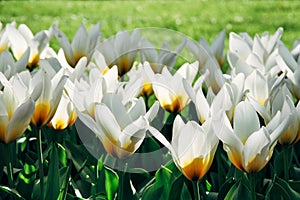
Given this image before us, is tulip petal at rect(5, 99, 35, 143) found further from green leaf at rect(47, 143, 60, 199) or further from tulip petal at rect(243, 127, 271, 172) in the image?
tulip petal at rect(243, 127, 271, 172)

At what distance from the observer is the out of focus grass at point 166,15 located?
7340 mm

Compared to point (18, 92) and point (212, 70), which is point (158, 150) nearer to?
point (212, 70)

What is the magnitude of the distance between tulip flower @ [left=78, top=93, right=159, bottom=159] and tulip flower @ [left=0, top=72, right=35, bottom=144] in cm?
20

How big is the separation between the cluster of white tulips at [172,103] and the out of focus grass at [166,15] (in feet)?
14.0

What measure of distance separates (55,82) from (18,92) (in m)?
0.18

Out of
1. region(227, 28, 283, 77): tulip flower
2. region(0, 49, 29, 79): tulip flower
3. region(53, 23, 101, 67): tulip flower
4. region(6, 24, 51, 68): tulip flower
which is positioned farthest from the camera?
region(6, 24, 51, 68): tulip flower

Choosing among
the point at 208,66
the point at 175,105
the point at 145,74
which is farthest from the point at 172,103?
the point at 208,66

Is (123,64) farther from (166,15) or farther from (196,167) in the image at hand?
(166,15)

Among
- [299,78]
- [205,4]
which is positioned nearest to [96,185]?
[299,78]

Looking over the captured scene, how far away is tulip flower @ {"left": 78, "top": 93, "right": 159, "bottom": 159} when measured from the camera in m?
1.65

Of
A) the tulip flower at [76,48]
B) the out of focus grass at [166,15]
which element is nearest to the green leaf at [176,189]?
the tulip flower at [76,48]

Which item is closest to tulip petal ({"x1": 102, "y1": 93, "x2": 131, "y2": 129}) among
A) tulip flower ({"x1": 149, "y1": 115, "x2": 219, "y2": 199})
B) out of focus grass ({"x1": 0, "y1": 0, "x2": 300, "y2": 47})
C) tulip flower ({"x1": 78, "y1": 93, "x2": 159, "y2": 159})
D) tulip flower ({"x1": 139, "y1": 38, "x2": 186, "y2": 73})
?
tulip flower ({"x1": 78, "y1": 93, "x2": 159, "y2": 159})

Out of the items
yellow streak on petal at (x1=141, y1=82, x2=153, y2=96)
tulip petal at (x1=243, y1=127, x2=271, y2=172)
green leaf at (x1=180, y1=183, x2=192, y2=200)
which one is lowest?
yellow streak on petal at (x1=141, y1=82, x2=153, y2=96)

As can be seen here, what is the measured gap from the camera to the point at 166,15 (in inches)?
326
